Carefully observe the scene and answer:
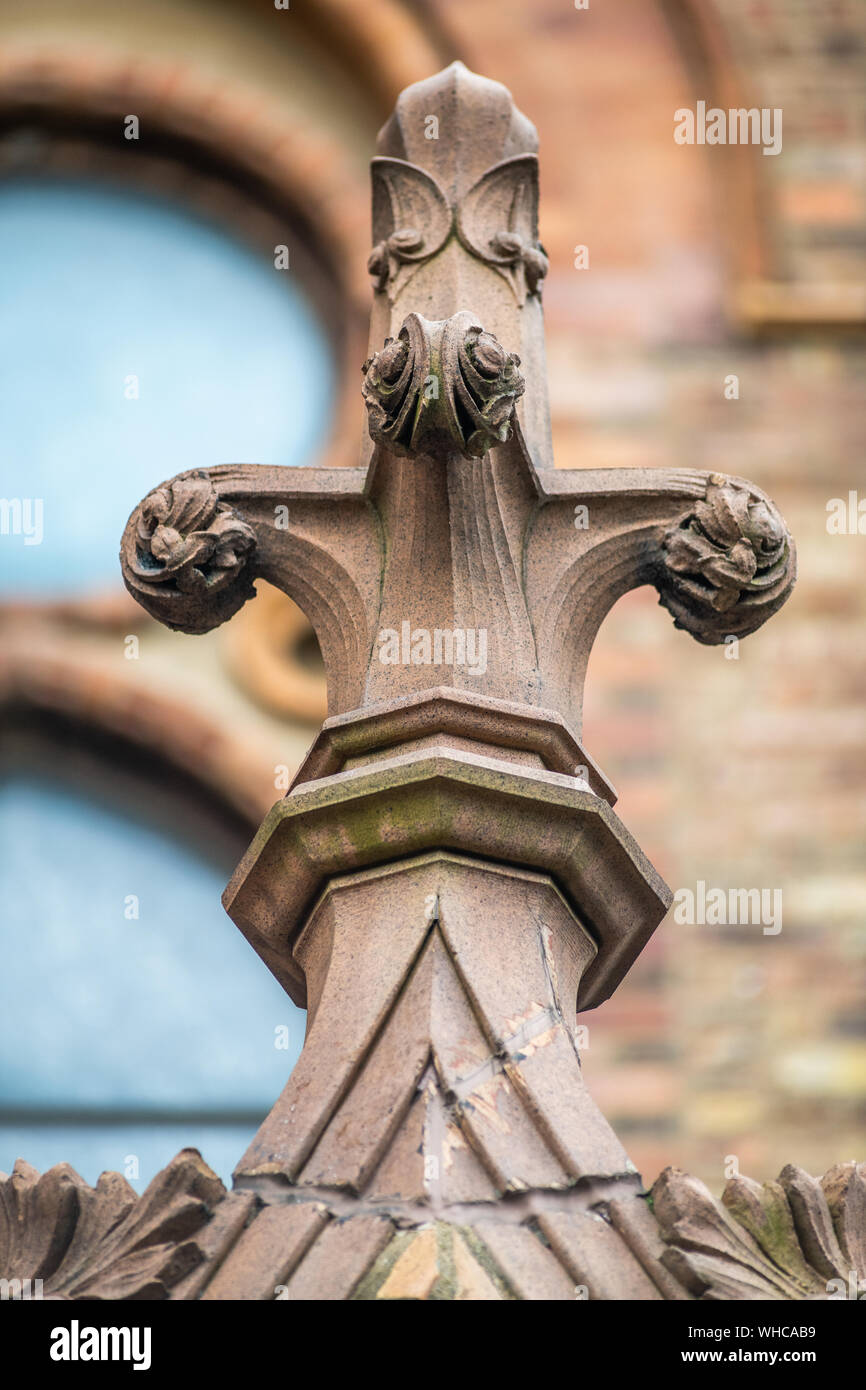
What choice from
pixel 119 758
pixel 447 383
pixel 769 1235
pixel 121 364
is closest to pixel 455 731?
pixel 447 383

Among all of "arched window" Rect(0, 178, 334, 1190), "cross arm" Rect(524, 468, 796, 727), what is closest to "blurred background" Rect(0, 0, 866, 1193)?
"arched window" Rect(0, 178, 334, 1190)

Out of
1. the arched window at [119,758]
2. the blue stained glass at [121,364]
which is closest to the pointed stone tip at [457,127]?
the arched window at [119,758]

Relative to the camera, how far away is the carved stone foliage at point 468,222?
2547mm

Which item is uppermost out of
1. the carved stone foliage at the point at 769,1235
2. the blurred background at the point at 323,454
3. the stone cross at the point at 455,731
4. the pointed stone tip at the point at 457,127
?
the blurred background at the point at 323,454

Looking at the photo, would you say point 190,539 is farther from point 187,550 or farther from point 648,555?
point 648,555

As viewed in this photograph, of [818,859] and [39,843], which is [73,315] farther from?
[818,859]

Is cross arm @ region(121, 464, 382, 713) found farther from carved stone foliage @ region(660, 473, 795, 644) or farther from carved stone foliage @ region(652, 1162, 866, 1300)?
carved stone foliage @ region(652, 1162, 866, 1300)

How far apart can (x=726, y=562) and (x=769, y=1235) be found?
779 millimetres

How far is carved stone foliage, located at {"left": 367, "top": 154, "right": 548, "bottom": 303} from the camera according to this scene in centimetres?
255

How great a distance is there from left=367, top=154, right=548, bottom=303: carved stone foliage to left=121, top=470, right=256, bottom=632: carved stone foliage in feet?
1.22

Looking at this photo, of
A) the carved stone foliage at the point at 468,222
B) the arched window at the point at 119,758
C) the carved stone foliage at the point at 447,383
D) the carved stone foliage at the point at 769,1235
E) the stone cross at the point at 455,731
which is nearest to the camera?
the carved stone foliage at the point at 769,1235

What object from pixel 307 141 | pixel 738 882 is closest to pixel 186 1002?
pixel 738 882

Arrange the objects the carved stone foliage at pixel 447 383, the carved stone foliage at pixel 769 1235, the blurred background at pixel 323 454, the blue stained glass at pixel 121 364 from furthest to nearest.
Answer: the blue stained glass at pixel 121 364
the blurred background at pixel 323 454
the carved stone foliage at pixel 447 383
the carved stone foliage at pixel 769 1235

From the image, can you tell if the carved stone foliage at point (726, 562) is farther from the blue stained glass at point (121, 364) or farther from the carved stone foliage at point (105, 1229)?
the blue stained glass at point (121, 364)
